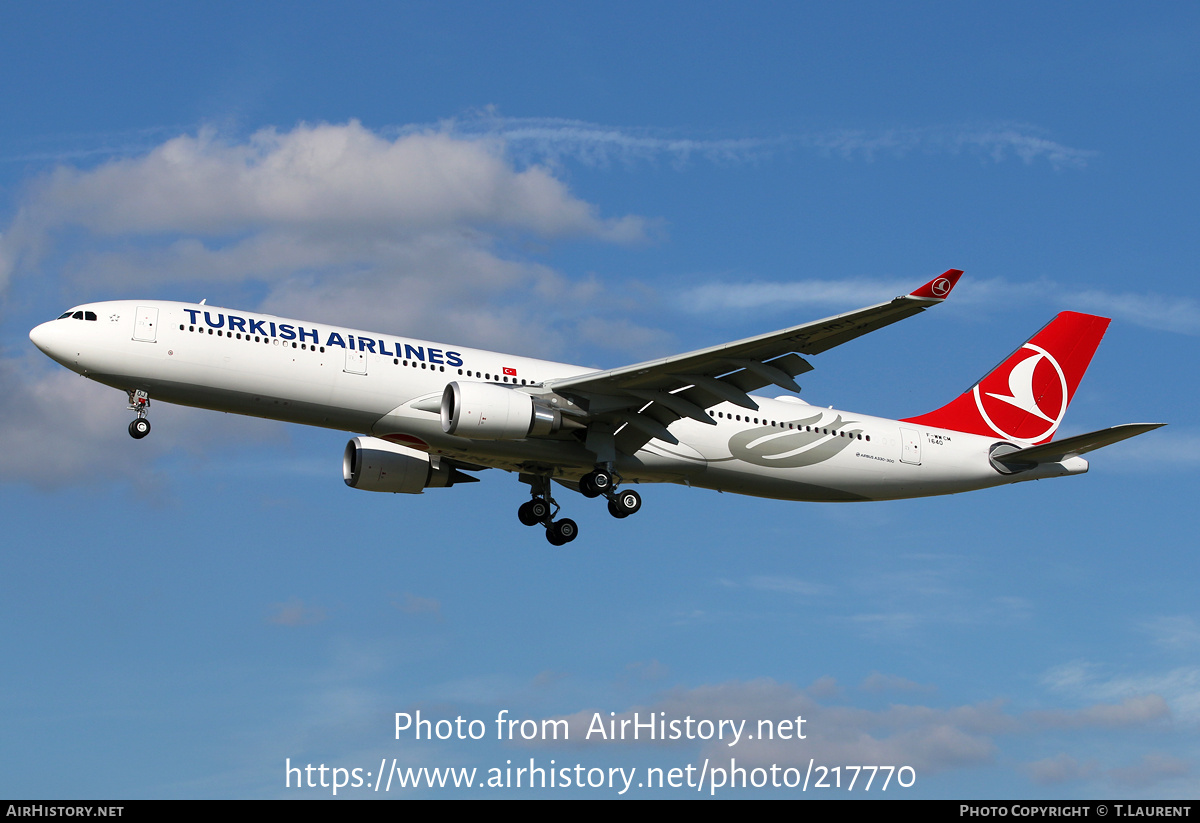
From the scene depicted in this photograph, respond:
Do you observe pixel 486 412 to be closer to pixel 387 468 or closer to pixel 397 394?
pixel 397 394

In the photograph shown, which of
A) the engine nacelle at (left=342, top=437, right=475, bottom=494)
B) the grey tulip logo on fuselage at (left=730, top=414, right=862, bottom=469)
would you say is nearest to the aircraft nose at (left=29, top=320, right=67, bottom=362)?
the engine nacelle at (left=342, top=437, right=475, bottom=494)

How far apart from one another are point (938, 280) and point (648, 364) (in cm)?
746

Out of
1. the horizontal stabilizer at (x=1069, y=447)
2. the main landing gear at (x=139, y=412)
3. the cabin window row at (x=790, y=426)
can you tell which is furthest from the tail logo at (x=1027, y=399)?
the main landing gear at (x=139, y=412)

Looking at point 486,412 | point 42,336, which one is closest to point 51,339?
point 42,336

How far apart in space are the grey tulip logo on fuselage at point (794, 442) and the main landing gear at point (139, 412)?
47.5ft

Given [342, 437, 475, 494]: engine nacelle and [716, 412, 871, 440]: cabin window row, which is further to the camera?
[342, 437, 475, 494]: engine nacelle

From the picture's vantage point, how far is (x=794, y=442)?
34.9 m

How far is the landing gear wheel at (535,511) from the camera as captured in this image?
1409 inches

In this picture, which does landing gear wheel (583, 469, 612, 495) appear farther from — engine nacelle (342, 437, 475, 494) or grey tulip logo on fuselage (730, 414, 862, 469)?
engine nacelle (342, 437, 475, 494)

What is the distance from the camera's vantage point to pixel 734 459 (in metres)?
34.3

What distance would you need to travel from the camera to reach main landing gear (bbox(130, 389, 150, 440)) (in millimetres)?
30156
